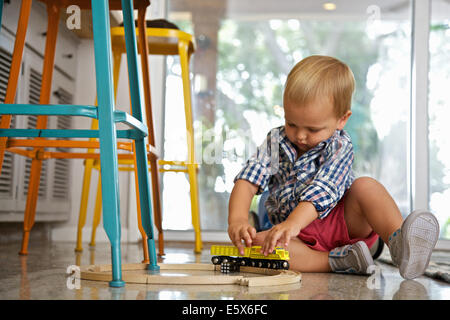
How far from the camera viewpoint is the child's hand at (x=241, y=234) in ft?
3.58

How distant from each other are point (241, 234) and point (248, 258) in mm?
99

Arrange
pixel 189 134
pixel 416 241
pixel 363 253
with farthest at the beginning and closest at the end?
pixel 189 134, pixel 363 253, pixel 416 241

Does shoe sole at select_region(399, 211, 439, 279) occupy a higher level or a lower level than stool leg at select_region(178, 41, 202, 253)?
lower

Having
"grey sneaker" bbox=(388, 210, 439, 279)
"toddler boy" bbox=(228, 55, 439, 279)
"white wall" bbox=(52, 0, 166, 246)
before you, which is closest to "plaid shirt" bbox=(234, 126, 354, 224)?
"toddler boy" bbox=(228, 55, 439, 279)

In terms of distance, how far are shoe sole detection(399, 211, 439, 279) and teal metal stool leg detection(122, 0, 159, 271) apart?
483 millimetres

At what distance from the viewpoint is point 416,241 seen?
103 cm

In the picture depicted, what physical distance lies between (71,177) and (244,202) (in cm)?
150

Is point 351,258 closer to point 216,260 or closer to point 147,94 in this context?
point 216,260

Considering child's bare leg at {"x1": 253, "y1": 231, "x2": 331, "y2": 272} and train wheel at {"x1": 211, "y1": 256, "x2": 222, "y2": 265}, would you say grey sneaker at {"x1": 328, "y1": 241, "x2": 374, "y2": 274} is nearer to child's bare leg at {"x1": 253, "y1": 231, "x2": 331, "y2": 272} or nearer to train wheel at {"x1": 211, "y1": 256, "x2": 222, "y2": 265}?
child's bare leg at {"x1": 253, "y1": 231, "x2": 331, "y2": 272}

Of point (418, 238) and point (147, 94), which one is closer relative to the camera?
point (418, 238)

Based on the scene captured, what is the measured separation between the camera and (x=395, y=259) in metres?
1.11

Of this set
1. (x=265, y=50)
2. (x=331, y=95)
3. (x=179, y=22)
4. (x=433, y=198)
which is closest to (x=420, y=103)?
(x=433, y=198)

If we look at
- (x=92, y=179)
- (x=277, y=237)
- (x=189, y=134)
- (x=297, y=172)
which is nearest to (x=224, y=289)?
(x=277, y=237)

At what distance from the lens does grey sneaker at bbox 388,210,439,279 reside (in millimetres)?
1027
